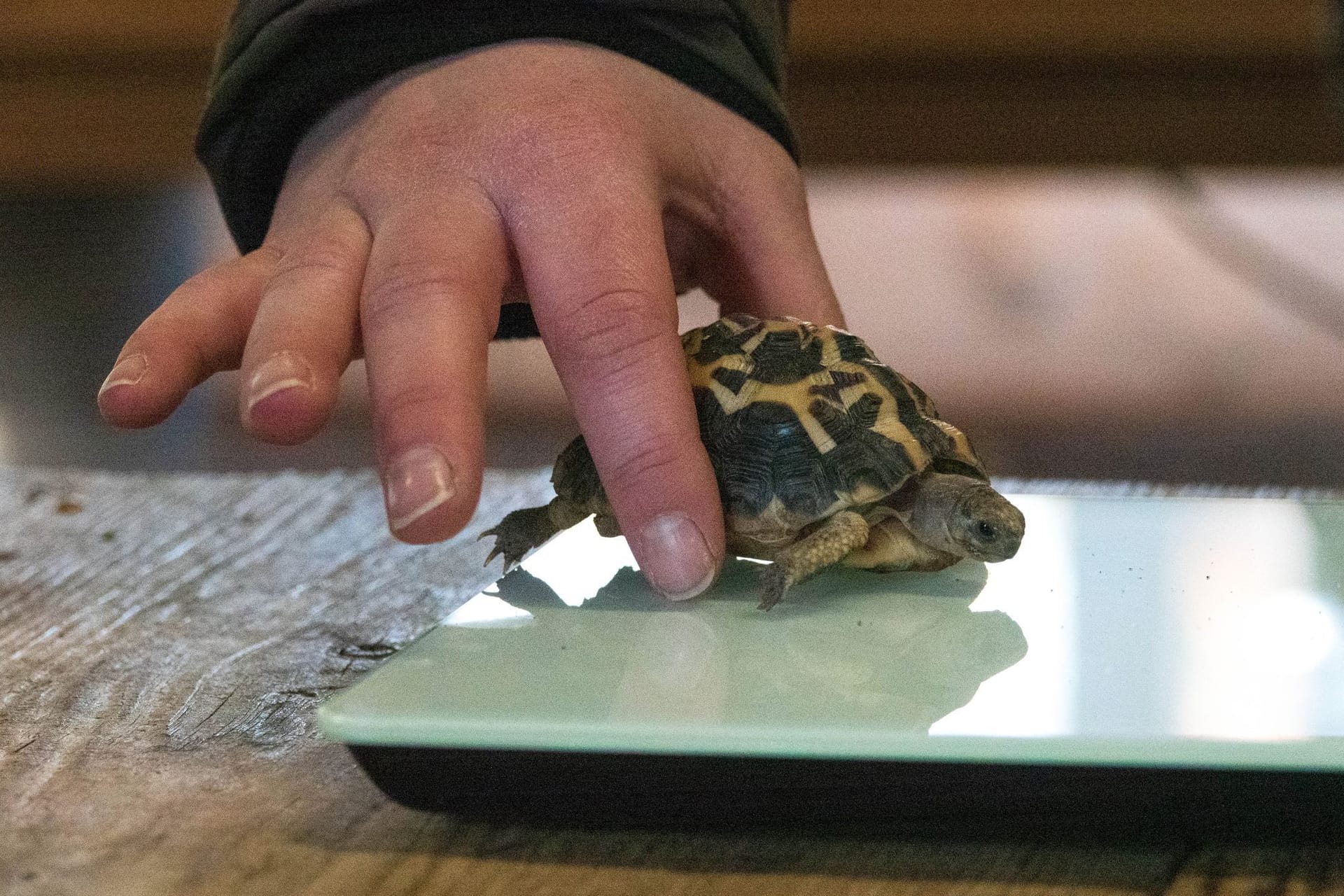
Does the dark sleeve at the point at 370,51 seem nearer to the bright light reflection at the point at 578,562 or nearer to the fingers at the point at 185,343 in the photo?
the fingers at the point at 185,343

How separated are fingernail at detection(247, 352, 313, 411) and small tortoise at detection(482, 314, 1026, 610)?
0.51 feet

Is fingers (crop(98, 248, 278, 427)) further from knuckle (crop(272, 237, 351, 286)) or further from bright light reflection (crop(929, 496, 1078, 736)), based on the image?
bright light reflection (crop(929, 496, 1078, 736))

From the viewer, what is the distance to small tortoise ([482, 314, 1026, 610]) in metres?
0.63

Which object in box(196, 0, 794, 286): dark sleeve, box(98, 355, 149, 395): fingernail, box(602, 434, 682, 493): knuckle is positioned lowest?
box(602, 434, 682, 493): knuckle

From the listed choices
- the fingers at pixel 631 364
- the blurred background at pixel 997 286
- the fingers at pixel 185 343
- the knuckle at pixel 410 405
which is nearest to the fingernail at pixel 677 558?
the fingers at pixel 631 364

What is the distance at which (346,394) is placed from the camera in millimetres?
2082

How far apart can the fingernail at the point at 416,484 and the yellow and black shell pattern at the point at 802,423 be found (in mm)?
158

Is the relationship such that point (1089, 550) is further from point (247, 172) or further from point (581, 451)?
point (247, 172)

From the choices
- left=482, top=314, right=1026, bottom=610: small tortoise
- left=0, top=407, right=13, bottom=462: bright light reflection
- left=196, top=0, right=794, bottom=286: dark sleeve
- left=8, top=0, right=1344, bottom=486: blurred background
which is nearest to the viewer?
left=482, top=314, right=1026, bottom=610: small tortoise

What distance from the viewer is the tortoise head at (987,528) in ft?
1.99

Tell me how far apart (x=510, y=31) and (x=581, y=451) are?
0.24 meters

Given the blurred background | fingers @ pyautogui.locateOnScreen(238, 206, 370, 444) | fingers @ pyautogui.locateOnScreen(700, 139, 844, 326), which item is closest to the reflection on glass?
fingers @ pyautogui.locateOnScreen(238, 206, 370, 444)

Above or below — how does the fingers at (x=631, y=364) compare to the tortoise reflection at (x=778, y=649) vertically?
above

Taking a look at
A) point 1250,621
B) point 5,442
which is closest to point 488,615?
point 1250,621
